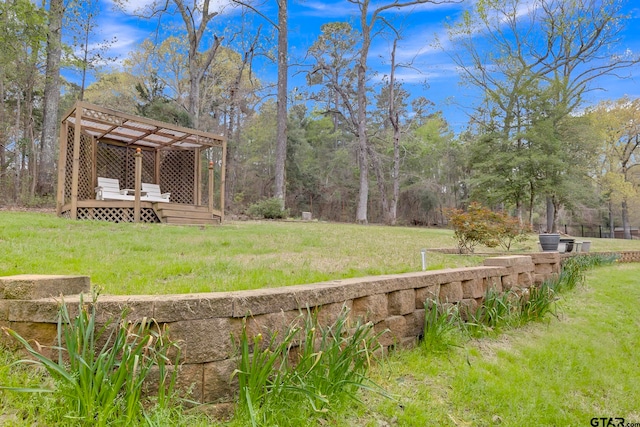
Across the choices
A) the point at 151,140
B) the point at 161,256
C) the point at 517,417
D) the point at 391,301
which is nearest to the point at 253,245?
the point at 161,256

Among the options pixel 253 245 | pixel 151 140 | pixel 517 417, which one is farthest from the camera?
pixel 151 140

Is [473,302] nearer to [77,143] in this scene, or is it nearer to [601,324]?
[601,324]

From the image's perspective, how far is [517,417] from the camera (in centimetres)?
257

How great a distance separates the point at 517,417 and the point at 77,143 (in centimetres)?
884

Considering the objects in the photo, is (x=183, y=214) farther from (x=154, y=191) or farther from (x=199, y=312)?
(x=199, y=312)

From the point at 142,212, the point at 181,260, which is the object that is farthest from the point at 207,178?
the point at 181,260

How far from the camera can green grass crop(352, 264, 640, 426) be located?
96.3 inches

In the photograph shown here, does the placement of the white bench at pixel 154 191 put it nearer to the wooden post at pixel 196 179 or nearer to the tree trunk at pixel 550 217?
the wooden post at pixel 196 179

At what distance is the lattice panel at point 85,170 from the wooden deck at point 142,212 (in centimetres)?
115

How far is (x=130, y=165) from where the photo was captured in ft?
37.2

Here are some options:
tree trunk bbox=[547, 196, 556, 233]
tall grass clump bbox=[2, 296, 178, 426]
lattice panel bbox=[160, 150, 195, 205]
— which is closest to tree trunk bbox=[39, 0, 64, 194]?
lattice panel bbox=[160, 150, 195, 205]

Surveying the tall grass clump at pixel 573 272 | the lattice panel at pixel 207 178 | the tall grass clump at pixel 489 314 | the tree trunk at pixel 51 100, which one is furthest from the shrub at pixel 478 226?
the lattice panel at pixel 207 178

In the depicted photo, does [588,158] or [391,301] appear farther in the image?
[588,158]

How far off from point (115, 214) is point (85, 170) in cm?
215
